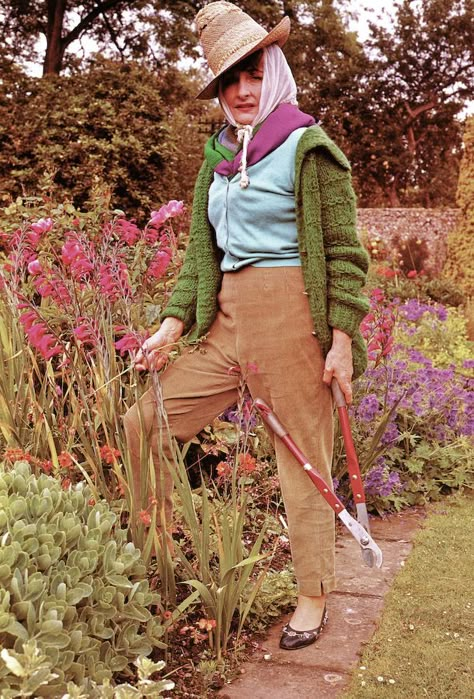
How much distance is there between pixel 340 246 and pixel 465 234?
8405 millimetres

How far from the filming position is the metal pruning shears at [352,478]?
2.46 m

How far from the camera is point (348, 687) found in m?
2.37

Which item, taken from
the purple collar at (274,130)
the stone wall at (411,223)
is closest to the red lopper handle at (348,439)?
the purple collar at (274,130)

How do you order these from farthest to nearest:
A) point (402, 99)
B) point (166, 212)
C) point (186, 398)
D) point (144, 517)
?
1. point (402, 99)
2. point (166, 212)
3. point (186, 398)
4. point (144, 517)

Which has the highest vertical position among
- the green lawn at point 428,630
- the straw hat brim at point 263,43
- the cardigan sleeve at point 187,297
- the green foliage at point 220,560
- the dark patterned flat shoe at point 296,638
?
the straw hat brim at point 263,43

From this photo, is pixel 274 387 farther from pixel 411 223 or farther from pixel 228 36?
pixel 411 223

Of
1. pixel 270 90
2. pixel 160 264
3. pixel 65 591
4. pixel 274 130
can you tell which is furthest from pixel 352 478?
pixel 160 264

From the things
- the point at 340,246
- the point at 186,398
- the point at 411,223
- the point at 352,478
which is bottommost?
the point at 411,223

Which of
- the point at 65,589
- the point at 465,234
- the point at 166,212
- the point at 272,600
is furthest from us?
the point at 465,234

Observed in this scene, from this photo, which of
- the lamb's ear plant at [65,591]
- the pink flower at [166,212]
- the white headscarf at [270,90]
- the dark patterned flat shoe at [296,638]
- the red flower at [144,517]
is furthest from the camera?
the pink flower at [166,212]

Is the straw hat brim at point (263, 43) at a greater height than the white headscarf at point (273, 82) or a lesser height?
greater

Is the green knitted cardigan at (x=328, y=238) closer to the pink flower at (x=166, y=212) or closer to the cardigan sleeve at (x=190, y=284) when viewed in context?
the cardigan sleeve at (x=190, y=284)

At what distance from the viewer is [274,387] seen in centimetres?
251

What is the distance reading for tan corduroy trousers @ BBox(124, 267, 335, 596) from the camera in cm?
247
